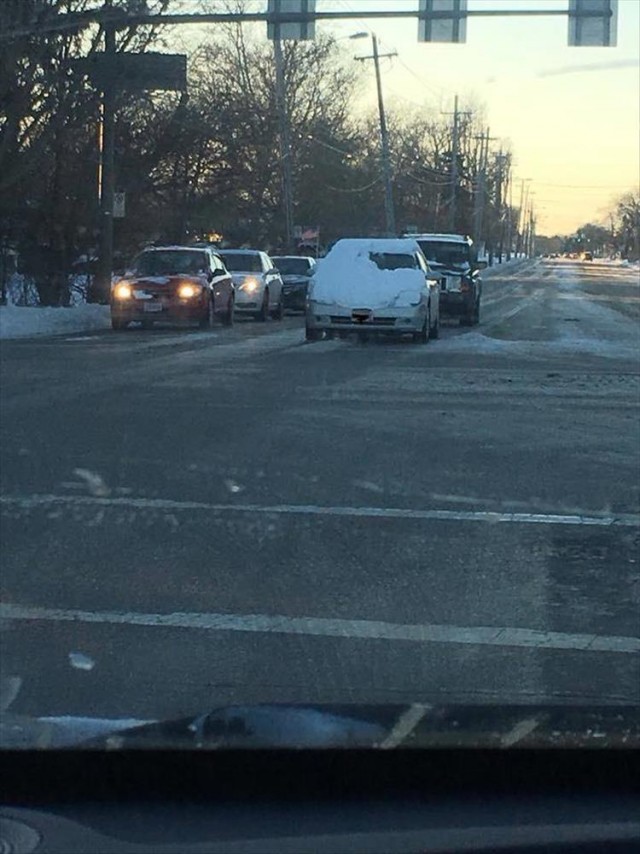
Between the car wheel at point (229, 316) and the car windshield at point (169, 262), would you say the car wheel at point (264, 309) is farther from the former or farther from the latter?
the car windshield at point (169, 262)

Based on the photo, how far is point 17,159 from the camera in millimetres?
30672

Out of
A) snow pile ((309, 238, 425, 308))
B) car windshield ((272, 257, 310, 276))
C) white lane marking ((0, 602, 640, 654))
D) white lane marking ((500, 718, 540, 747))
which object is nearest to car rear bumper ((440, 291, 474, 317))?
snow pile ((309, 238, 425, 308))

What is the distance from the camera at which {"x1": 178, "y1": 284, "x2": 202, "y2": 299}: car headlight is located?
96.4 feet

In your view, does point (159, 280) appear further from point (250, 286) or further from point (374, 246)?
point (250, 286)

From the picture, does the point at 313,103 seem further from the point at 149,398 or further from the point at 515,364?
the point at 149,398

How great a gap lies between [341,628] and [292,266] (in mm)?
35530

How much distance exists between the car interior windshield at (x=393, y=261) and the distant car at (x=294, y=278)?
46.3 feet

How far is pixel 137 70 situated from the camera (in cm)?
3055

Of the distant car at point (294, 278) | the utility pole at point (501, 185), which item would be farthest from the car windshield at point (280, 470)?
the utility pole at point (501, 185)

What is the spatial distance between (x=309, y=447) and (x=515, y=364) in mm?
9485

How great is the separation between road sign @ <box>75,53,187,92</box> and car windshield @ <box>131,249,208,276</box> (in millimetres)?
3741

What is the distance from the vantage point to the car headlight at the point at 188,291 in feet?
96.4

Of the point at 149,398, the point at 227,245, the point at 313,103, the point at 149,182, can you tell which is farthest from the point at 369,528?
the point at 313,103

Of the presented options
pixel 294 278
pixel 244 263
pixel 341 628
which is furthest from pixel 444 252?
pixel 341 628
